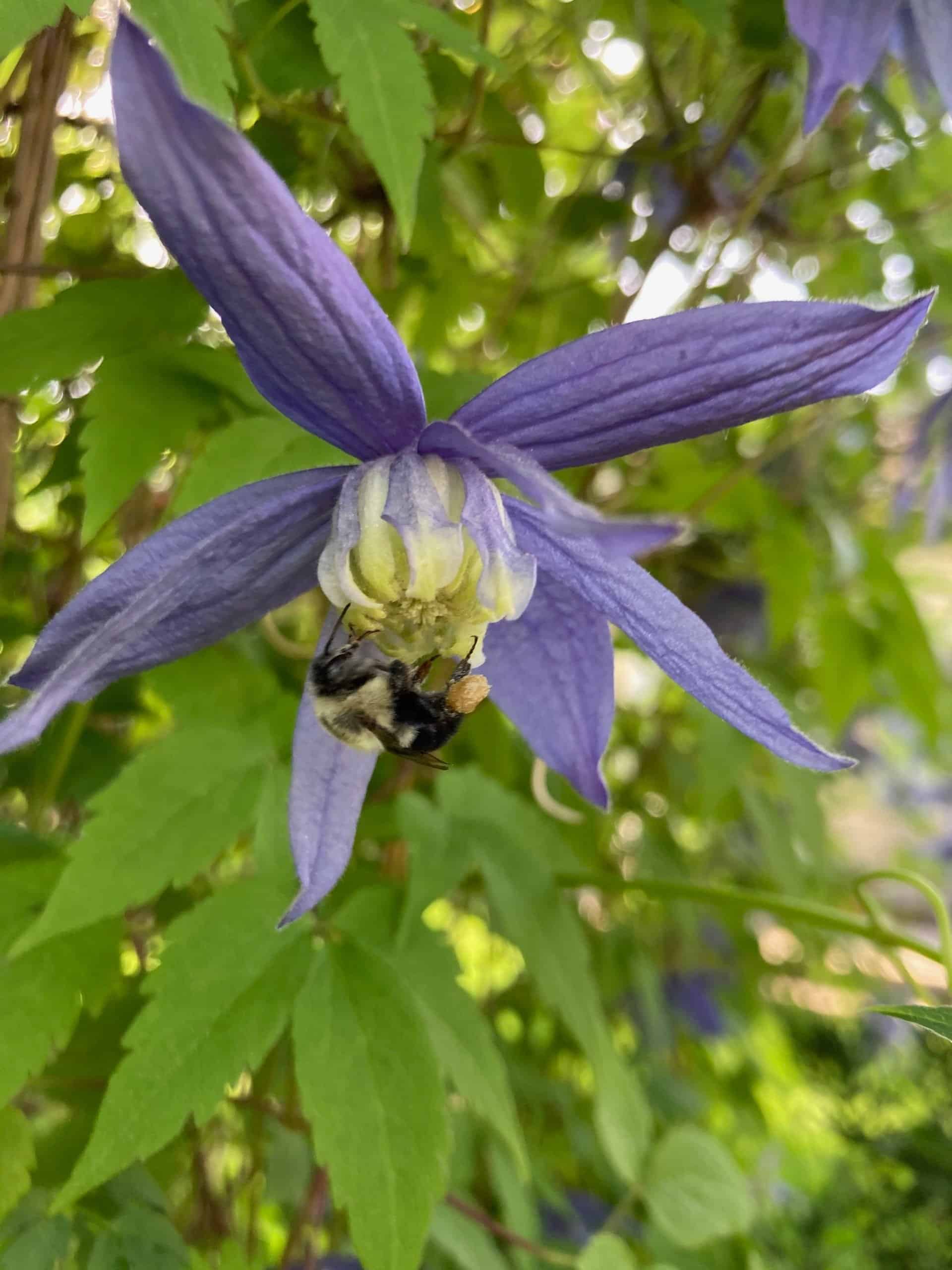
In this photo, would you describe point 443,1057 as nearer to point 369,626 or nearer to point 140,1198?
point 140,1198

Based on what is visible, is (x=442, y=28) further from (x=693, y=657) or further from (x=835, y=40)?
(x=693, y=657)

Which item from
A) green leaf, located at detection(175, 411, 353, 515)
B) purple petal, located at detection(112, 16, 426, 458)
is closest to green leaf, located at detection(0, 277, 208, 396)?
green leaf, located at detection(175, 411, 353, 515)

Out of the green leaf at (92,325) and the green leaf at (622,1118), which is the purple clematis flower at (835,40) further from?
the green leaf at (622,1118)

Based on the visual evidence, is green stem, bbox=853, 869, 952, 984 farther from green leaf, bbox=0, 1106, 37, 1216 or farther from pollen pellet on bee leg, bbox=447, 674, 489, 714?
green leaf, bbox=0, 1106, 37, 1216

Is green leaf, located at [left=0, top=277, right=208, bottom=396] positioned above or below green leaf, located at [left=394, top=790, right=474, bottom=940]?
above

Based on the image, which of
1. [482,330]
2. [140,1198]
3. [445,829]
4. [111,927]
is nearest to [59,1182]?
[140,1198]

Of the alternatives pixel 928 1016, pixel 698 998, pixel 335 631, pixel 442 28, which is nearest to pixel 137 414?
pixel 335 631

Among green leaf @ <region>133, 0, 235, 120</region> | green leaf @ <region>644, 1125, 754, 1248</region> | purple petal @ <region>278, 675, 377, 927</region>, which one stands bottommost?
green leaf @ <region>644, 1125, 754, 1248</region>
